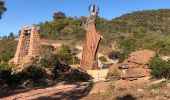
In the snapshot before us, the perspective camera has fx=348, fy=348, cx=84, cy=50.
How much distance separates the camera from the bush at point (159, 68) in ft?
63.7

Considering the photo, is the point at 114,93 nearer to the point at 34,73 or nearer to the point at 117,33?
the point at 34,73

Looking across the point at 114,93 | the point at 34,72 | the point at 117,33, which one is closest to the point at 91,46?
the point at 34,72

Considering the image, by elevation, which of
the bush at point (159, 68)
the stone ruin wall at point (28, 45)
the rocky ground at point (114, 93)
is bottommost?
the rocky ground at point (114, 93)

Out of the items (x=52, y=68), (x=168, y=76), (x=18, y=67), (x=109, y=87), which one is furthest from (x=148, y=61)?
(x=18, y=67)

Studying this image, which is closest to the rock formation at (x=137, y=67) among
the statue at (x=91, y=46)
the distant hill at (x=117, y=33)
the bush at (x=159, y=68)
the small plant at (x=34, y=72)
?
the bush at (x=159, y=68)

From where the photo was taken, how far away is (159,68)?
1945 centimetres

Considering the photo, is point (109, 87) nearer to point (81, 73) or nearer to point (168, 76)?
point (168, 76)

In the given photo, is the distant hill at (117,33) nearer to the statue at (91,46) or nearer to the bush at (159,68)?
the statue at (91,46)

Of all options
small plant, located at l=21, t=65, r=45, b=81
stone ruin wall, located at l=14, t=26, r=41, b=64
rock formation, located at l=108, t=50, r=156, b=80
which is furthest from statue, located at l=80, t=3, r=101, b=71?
rock formation, located at l=108, t=50, r=156, b=80

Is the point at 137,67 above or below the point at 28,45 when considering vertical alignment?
below

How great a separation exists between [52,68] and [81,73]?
2630mm

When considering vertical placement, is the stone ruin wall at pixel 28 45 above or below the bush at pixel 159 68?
above

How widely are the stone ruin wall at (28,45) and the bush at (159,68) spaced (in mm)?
15415

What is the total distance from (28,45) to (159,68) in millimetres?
16900
